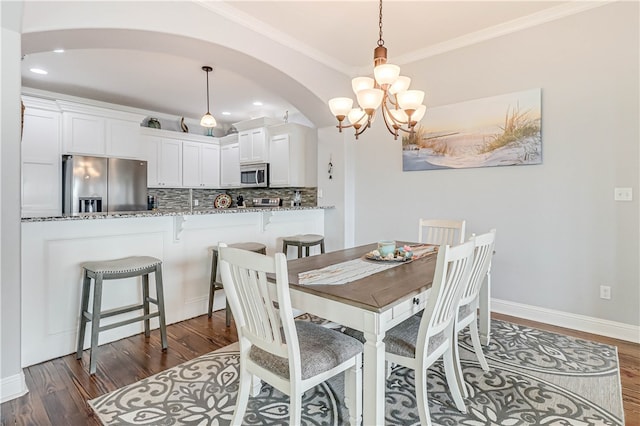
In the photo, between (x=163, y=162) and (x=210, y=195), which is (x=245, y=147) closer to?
(x=163, y=162)

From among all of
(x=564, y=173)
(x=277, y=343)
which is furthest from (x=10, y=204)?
(x=564, y=173)

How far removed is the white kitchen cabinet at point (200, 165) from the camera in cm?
606

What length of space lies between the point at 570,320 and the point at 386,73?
106 inches

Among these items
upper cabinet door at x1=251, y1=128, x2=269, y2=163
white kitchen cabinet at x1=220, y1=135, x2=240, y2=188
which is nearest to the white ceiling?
upper cabinet door at x1=251, y1=128, x2=269, y2=163

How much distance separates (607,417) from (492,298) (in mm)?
1668

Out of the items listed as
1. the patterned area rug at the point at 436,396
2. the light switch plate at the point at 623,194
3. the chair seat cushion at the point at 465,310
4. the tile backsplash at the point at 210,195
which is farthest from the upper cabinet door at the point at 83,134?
the light switch plate at the point at 623,194

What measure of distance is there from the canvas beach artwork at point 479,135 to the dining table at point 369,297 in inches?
67.1

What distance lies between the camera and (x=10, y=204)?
1910mm

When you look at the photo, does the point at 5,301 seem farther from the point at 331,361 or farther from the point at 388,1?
the point at 388,1

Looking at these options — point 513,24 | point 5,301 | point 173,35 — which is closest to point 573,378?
point 513,24

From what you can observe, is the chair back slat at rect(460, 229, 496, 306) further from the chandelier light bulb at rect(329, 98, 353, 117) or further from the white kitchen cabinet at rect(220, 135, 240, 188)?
the white kitchen cabinet at rect(220, 135, 240, 188)

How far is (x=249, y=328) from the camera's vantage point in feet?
5.11

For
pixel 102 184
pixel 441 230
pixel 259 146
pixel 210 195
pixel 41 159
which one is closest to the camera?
pixel 441 230

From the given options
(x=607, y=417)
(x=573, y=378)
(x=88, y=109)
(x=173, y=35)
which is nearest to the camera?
(x=607, y=417)
